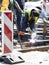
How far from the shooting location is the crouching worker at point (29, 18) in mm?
10620

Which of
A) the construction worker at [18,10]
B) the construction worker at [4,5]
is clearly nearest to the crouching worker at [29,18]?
the construction worker at [18,10]

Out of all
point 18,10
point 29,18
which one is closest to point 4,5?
point 18,10

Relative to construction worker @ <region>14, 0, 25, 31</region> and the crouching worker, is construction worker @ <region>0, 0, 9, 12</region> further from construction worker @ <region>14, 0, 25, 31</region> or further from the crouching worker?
the crouching worker

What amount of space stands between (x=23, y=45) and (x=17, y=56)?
7.30ft

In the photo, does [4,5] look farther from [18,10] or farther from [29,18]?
[29,18]

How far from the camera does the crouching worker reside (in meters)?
10.6

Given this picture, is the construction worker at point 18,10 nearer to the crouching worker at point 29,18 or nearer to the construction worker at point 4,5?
the crouching worker at point 29,18

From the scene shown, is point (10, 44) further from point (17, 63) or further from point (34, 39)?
point (34, 39)

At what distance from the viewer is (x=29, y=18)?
10969 mm

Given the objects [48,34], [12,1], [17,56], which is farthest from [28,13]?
[17,56]

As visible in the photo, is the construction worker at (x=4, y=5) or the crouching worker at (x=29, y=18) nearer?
the crouching worker at (x=29, y=18)

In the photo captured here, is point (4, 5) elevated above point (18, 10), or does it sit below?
above

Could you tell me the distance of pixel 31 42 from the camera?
10.4m

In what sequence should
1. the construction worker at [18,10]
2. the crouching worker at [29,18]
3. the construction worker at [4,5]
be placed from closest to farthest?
1. the crouching worker at [29,18]
2. the construction worker at [4,5]
3. the construction worker at [18,10]
